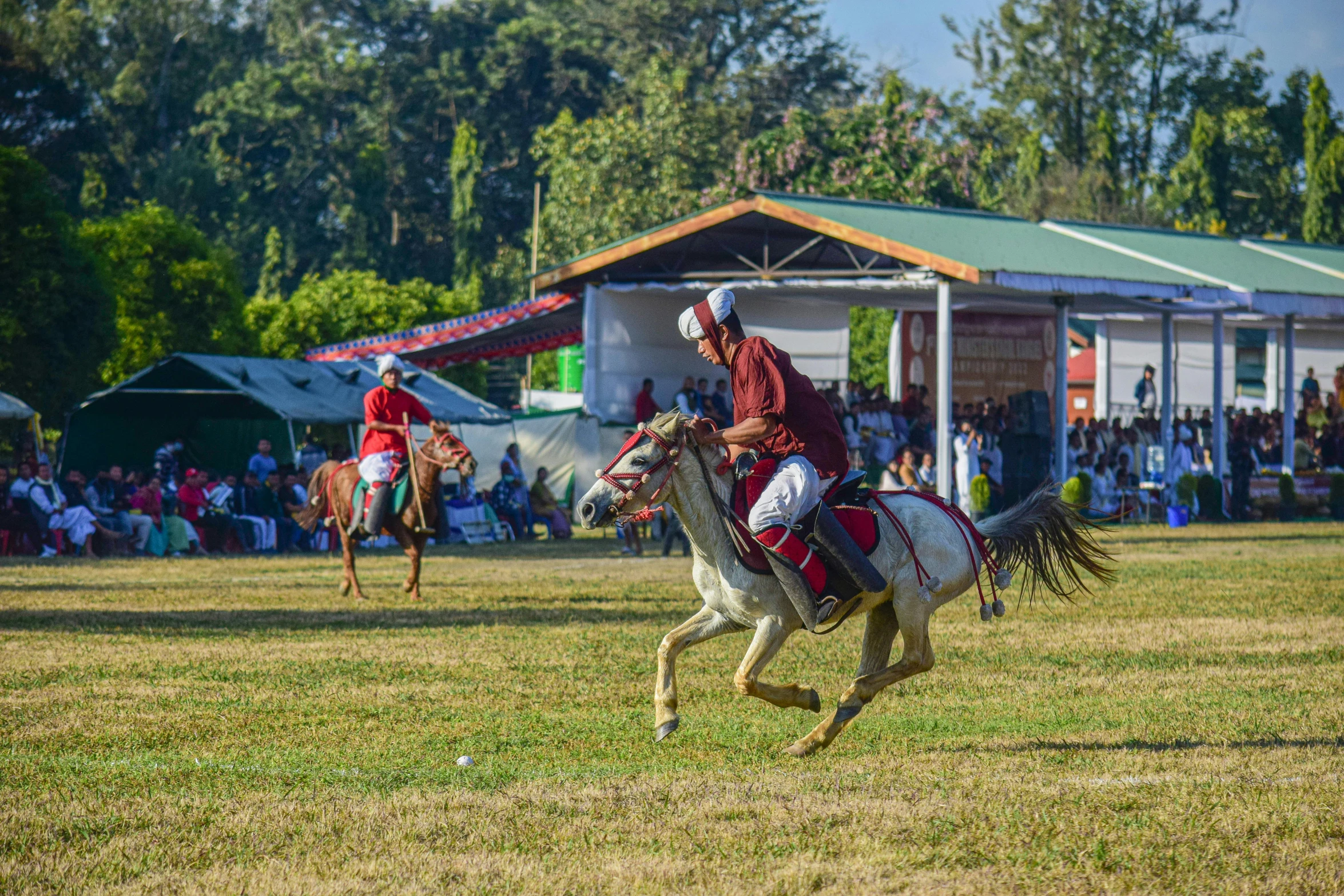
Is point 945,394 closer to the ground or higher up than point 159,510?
higher up

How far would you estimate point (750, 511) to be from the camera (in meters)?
8.07

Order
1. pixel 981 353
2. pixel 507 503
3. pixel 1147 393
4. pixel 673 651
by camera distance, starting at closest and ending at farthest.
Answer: pixel 673 651, pixel 507 503, pixel 981 353, pixel 1147 393

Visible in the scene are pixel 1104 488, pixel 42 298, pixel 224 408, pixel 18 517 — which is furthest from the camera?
pixel 1104 488

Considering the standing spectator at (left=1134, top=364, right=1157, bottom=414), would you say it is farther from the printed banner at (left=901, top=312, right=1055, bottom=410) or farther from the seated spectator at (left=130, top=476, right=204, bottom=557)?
the seated spectator at (left=130, top=476, right=204, bottom=557)

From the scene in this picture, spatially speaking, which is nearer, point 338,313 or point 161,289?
point 161,289

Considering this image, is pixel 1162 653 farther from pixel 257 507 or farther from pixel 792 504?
pixel 257 507

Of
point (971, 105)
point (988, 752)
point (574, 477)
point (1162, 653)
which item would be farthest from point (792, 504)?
point (971, 105)

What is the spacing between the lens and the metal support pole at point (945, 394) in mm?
27234

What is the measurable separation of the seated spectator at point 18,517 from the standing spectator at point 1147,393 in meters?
24.3

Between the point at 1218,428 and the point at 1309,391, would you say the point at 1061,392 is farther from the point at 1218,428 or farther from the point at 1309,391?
the point at 1309,391

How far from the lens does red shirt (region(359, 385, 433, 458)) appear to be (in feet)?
52.5

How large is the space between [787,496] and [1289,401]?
28.6 metres

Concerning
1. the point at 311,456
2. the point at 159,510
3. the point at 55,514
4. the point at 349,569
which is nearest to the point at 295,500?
the point at 311,456

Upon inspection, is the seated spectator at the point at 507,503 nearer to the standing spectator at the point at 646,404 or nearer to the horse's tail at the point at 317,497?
the standing spectator at the point at 646,404
